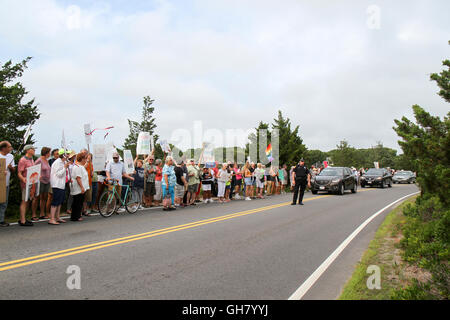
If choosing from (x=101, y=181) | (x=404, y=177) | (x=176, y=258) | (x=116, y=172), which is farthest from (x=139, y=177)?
(x=404, y=177)

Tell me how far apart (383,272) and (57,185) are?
26.7 ft

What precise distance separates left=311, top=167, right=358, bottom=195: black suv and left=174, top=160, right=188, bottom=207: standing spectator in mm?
10684

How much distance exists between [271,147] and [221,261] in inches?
856

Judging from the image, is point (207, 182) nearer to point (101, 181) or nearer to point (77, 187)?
point (101, 181)

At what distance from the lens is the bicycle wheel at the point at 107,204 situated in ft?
34.3

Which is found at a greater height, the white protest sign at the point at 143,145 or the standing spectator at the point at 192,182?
the white protest sign at the point at 143,145

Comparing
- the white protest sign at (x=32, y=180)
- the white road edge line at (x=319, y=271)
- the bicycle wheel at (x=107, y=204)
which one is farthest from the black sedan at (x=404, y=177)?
the white protest sign at (x=32, y=180)

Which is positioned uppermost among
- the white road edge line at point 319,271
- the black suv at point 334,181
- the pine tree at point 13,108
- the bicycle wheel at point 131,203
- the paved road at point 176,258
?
the pine tree at point 13,108

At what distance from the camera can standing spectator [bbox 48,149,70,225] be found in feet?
30.0

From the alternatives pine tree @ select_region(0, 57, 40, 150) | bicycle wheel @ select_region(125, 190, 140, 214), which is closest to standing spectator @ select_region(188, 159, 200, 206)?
bicycle wheel @ select_region(125, 190, 140, 214)

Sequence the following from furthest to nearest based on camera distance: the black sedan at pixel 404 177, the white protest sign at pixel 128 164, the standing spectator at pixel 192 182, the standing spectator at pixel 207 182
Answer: the black sedan at pixel 404 177, the standing spectator at pixel 207 182, the standing spectator at pixel 192 182, the white protest sign at pixel 128 164

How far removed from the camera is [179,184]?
13.8 m

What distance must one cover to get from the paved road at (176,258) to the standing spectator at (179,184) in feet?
12.7

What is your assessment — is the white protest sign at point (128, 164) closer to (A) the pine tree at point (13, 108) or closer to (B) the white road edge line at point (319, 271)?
(B) the white road edge line at point (319, 271)
